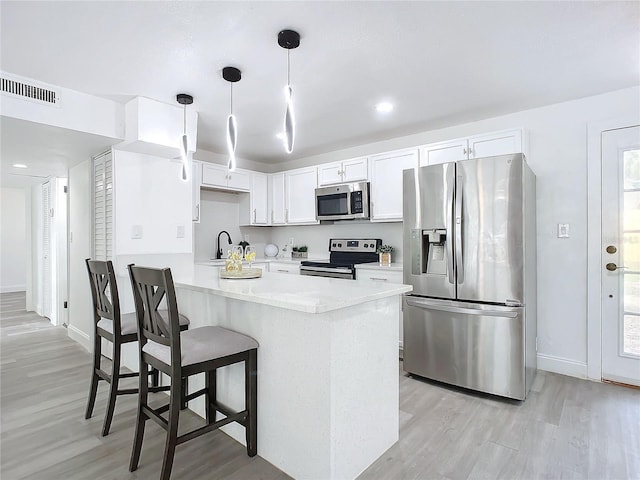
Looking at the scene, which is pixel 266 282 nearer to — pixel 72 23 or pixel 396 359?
pixel 396 359

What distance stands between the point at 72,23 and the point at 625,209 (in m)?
4.06

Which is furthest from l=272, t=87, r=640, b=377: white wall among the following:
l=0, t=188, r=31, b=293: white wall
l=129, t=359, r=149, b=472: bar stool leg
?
l=0, t=188, r=31, b=293: white wall

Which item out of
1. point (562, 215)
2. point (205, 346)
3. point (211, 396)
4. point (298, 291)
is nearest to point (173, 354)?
point (205, 346)

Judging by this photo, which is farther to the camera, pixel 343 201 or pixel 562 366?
pixel 343 201

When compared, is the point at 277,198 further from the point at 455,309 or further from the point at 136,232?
the point at 455,309

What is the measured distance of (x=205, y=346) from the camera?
175 centimetres

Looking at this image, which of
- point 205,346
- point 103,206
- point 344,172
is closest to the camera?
point 205,346

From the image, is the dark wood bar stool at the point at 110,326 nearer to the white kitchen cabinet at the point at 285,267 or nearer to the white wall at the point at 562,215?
the white kitchen cabinet at the point at 285,267

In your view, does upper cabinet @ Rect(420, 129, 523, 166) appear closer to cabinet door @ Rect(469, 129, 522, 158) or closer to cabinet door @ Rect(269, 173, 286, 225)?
cabinet door @ Rect(469, 129, 522, 158)

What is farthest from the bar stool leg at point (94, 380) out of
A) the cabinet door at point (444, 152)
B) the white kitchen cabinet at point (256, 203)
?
the cabinet door at point (444, 152)

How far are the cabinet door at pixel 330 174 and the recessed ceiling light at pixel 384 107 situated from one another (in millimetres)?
1098

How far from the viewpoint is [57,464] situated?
187cm

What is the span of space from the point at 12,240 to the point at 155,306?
8384mm

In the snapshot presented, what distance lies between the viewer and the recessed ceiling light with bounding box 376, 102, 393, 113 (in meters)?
3.10
